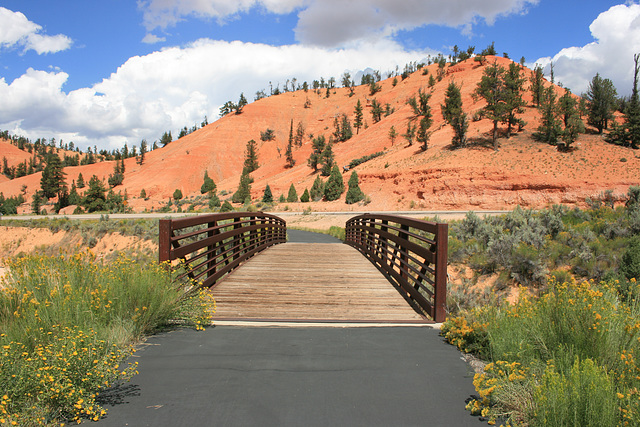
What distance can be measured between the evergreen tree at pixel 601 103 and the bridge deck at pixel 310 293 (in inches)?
2001

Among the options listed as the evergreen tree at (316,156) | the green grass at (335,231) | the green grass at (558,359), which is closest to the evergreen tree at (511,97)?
the green grass at (335,231)

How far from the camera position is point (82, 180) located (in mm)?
98125

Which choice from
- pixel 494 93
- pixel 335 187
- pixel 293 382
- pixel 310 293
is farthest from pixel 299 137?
pixel 293 382

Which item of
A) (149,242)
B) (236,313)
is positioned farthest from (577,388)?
(149,242)

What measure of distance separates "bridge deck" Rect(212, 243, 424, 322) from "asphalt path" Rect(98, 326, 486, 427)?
0.93 meters

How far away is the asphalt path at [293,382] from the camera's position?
296 cm

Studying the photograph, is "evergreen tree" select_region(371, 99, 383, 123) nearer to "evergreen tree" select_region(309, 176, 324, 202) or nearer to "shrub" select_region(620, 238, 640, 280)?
"evergreen tree" select_region(309, 176, 324, 202)

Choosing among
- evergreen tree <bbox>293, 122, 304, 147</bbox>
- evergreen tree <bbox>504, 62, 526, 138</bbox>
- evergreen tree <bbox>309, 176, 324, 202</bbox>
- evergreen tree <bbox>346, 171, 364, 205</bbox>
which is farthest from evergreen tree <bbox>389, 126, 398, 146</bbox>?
evergreen tree <bbox>293, 122, 304, 147</bbox>

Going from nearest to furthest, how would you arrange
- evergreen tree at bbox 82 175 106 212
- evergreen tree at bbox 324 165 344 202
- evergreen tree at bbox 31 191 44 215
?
evergreen tree at bbox 324 165 344 202 < evergreen tree at bbox 82 175 106 212 < evergreen tree at bbox 31 191 44 215

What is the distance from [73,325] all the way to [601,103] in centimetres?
5767

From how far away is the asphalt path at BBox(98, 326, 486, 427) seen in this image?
2.96 meters

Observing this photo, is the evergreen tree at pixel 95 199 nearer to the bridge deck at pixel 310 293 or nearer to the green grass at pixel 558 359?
the bridge deck at pixel 310 293

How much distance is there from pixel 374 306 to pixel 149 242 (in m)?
18.5

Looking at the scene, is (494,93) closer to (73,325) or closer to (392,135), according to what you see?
(392,135)
